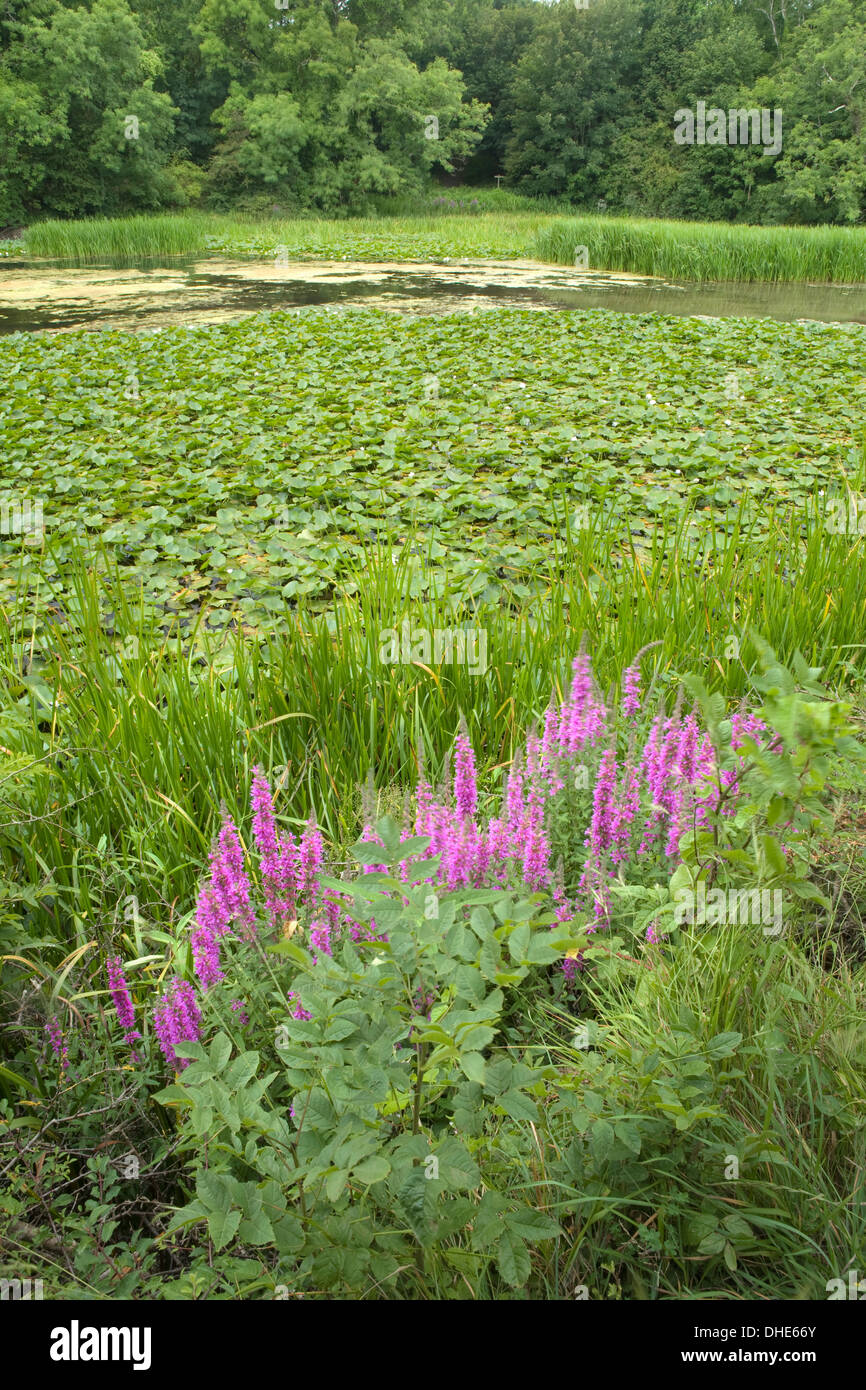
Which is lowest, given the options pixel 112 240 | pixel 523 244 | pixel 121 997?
pixel 121 997

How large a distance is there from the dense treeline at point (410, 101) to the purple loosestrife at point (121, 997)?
25804 millimetres

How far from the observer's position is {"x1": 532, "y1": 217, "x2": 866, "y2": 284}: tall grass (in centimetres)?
1445

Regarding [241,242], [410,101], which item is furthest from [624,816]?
[410,101]

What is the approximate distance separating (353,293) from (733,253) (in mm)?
6752

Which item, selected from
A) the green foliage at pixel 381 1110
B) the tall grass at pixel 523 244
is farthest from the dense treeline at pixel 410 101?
the green foliage at pixel 381 1110

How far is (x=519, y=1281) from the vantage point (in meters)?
0.93

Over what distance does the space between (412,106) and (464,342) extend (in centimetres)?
2643

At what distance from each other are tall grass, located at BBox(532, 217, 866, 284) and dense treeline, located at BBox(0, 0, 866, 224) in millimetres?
10572

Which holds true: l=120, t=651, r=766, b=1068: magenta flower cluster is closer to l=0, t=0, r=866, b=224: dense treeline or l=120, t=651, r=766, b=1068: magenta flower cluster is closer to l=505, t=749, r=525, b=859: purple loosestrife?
l=505, t=749, r=525, b=859: purple loosestrife

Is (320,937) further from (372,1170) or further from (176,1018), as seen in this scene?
(372,1170)

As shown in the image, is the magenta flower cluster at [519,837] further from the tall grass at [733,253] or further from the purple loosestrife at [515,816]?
the tall grass at [733,253]

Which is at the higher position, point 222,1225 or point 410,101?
point 410,101

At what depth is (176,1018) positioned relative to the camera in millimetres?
1414
